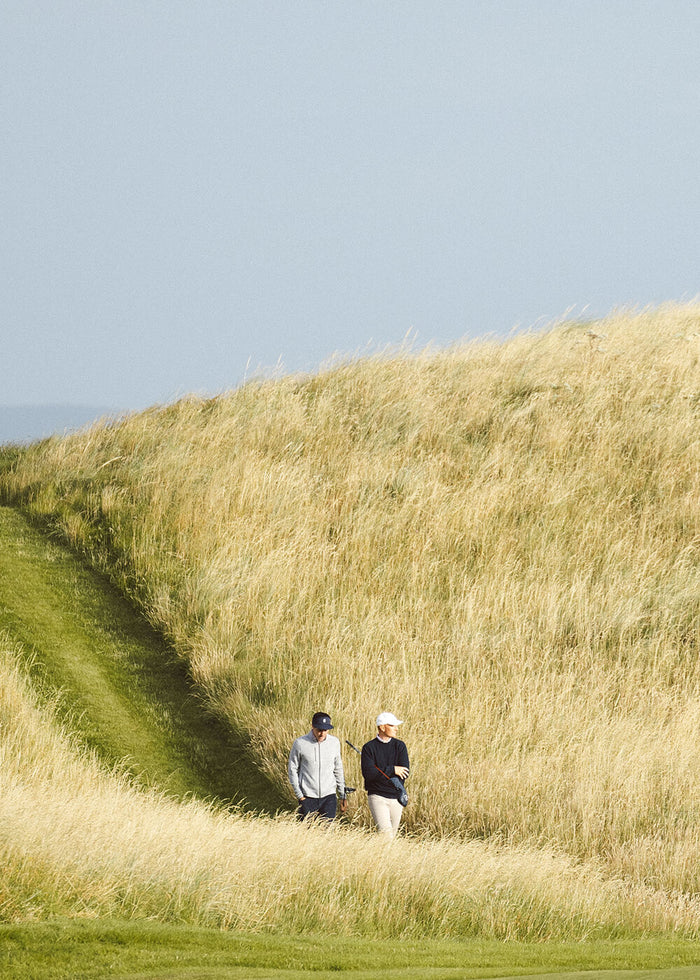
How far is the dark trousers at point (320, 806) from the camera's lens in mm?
12199

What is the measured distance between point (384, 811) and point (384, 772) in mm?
438

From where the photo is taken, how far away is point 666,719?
14828mm

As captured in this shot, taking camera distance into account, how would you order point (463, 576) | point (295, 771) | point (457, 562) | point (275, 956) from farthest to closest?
point (457, 562) → point (463, 576) → point (295, 771) → point (275, 956)

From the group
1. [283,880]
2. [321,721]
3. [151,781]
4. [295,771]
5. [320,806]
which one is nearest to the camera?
[283,880]

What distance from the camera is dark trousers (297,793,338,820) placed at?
12.2 meters

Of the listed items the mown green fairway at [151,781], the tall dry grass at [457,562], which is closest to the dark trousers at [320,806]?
the tall dry grass at [457,562]

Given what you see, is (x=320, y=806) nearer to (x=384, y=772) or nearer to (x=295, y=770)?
(x=295, y=770)

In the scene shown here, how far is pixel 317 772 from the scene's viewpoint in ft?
39.8

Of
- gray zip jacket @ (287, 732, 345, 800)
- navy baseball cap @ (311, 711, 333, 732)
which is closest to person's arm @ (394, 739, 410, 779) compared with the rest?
gray zip jacket @ (287, 732, 345, 800)

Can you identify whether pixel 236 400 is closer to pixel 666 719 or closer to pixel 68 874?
pixel 666 719

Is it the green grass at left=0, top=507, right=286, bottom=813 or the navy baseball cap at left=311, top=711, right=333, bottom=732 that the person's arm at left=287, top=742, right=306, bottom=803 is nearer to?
the navy baseball cap at left=311, top=711, right=333, bottom=732

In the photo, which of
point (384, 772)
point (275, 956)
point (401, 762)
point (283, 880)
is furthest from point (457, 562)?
point (275, 956)

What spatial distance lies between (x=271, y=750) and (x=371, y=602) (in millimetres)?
3488

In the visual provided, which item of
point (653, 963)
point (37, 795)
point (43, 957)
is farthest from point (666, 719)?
point (43, 957)
